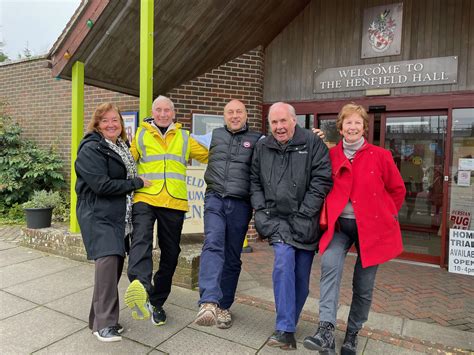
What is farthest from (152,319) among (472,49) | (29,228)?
(472,49)

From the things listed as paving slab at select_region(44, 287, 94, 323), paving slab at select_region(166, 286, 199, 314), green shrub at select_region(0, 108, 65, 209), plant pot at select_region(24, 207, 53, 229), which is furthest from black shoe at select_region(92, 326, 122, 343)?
green shrub at select_region(0, 108, 65, 209)

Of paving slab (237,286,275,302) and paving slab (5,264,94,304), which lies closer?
paving slab (5,264,94,304)

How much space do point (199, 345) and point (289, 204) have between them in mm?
1265

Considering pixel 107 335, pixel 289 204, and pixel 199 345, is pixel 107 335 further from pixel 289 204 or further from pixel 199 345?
pixel 289 204

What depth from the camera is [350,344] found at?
9.18ft

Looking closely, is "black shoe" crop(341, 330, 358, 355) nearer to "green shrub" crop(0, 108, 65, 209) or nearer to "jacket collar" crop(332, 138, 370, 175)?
"jacket collar" crop(332, 138, 370, 175)

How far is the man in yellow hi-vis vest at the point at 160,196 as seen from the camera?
9.89 feet

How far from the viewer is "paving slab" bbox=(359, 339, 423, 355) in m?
2.87

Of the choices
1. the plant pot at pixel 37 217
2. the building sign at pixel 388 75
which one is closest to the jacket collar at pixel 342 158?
the building sign at pixel 388 75

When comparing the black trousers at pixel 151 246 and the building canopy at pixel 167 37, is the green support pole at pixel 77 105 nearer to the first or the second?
the building canopy at pixel 167 37

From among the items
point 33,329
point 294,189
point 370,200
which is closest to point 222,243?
point 294,189

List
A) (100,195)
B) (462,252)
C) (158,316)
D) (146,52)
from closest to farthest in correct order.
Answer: (100,195), (158,316), (146,52), (462,252)

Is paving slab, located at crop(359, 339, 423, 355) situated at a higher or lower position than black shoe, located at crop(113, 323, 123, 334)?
lower

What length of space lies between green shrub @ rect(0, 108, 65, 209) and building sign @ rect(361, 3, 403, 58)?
6.31m
